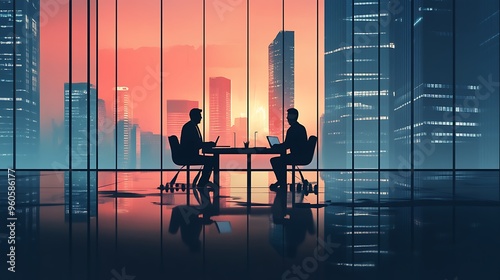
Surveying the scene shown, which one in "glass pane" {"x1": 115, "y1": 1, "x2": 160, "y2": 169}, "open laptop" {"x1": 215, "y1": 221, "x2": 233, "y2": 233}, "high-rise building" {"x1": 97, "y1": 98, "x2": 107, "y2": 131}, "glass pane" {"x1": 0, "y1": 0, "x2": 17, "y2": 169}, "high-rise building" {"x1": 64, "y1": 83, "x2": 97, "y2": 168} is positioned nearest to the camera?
"open laptop" {"x1": 215, "y1": 221, "x2": 233, "y2": 233}

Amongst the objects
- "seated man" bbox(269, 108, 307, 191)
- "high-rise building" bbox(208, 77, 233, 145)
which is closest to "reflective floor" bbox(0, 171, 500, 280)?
"seated man" bbox(269, 108, 307, 191)

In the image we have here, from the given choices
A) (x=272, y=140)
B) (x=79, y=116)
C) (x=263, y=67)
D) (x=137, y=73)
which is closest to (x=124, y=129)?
(x=79, y=116)

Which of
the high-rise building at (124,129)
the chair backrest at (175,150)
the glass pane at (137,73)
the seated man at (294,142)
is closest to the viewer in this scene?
the seated man at (294,142)

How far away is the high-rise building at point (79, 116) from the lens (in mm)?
10547

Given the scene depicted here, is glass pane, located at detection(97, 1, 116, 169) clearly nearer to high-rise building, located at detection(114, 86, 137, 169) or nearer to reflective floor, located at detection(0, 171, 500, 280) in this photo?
high-rise building, located at detection(114, 86, 137, 169)

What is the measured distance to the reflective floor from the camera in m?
2.40

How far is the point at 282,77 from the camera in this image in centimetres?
1143

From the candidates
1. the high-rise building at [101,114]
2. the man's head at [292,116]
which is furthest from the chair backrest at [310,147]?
the high-rise building at [101,114]

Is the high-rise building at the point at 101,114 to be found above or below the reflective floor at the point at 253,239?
above

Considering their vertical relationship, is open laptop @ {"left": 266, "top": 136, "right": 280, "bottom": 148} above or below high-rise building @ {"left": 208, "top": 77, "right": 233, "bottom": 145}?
below

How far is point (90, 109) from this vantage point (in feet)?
35.8

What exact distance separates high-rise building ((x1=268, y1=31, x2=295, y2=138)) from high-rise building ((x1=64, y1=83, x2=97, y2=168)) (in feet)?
14.6

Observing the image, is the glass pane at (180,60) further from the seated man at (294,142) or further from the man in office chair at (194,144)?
the seated man at (294,142)

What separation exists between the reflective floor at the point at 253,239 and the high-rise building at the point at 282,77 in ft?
18.4
